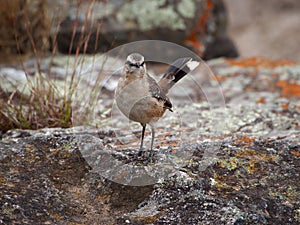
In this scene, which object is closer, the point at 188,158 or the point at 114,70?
the point at 188,158

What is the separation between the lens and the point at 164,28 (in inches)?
265

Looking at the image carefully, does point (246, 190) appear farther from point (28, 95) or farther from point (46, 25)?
point (46, 25)

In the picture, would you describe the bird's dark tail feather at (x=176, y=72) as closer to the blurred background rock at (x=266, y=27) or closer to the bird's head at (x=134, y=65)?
the bird's head at (x=134, y=65)

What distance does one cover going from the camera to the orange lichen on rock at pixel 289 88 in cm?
552

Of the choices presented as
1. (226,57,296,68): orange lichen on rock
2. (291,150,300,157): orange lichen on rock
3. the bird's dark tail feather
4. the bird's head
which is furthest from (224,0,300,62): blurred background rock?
the bird's head

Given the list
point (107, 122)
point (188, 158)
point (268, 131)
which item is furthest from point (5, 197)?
point (268, 131)

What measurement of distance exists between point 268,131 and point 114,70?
6.59ft

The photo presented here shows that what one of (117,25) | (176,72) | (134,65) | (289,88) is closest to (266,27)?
(117,25)

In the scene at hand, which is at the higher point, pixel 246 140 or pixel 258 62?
pixel 258 62

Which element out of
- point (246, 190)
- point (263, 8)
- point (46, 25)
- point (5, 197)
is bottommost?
point (5, 197)

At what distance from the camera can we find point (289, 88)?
5.68m

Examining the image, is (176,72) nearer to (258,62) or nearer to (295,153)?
(295,153)

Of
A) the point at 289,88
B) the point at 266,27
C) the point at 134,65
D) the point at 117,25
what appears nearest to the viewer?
the point at 134,65

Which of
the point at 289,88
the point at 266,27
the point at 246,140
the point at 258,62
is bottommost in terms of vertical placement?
the point at 246,140
